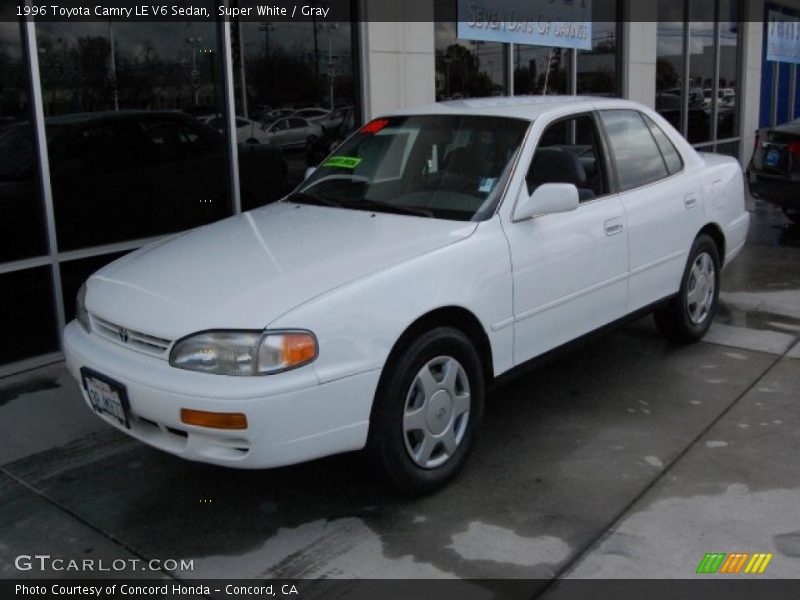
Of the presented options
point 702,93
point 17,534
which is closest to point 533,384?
point 17,534

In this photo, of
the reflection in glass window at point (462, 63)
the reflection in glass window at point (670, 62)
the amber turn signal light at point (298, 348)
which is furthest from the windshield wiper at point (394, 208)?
the reflection in glass window at point (670, 62)

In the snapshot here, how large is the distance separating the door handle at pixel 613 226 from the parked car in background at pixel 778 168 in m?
5.72

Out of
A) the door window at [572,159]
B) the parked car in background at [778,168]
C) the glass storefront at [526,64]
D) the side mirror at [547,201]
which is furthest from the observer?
the parked car in background at [778,168]

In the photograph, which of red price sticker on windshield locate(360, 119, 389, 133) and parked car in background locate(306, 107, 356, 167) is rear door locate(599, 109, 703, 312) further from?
parked car in background locate(306, 107, 356, 167)

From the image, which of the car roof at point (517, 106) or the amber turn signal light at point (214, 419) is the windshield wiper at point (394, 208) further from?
the amber turn signal light at point (214, 419)

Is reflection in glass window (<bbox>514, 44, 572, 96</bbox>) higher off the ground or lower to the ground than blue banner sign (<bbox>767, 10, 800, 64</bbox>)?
lower

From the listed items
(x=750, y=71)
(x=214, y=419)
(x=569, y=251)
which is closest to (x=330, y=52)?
(x=569, y=251)

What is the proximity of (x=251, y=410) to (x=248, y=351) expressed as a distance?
0.22m

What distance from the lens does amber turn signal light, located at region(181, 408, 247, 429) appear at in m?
3.12

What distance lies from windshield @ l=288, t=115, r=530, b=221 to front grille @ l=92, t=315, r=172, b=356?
54.1 inches

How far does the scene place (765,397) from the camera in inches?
192

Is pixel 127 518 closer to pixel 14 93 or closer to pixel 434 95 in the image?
pixel 14 93

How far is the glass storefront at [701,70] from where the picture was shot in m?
12.9

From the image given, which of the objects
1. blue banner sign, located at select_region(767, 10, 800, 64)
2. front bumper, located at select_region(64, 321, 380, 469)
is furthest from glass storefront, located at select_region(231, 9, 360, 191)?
blue banner sign, located at select_region(767, 10, 800, 64)
